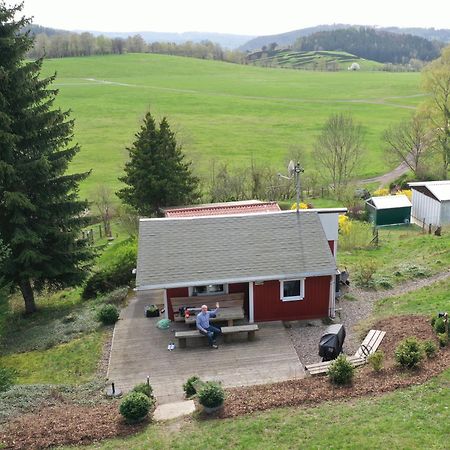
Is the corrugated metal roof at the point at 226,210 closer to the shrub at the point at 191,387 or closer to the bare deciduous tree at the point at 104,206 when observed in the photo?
the shrub at the point at 191,387

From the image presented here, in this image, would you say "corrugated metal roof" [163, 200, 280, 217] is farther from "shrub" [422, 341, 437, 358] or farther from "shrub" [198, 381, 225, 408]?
"shrub" [198, 381, 225, 408]

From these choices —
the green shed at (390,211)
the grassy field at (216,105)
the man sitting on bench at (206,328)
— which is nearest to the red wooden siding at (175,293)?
the man sitting on bench at (206,328)

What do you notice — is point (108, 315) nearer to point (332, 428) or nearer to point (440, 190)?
point (332, 428)

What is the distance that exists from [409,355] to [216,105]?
98.3m

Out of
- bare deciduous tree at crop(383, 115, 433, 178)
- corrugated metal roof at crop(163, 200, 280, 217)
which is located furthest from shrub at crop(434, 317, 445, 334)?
bare deciduous tree at crop(383, 115, 433, 178)

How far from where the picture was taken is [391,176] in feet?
201

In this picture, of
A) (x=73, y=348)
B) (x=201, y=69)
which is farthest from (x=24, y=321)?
(x=201, y=69)

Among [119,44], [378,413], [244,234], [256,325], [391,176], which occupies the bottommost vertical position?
[391,176]

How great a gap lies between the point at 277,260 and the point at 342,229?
14.7 meters

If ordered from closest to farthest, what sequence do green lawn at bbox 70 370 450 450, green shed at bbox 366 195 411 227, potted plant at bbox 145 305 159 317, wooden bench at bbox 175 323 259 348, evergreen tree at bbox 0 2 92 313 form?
green lawn at bbox 70 370 450 450, wooden bench at bbox 175 323 259 348, potted plant at bbox 145 305 159 317, evergreen tree at bbox 0 2 92 313, green shed at bbox 366 195 411 227

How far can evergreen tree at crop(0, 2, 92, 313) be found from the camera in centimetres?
2112

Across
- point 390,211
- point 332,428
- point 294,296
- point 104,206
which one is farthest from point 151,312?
point 104,206

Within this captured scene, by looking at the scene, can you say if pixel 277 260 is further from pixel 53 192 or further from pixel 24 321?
pixel 24 321

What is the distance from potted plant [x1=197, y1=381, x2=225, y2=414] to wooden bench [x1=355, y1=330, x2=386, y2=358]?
5359 millimetres
